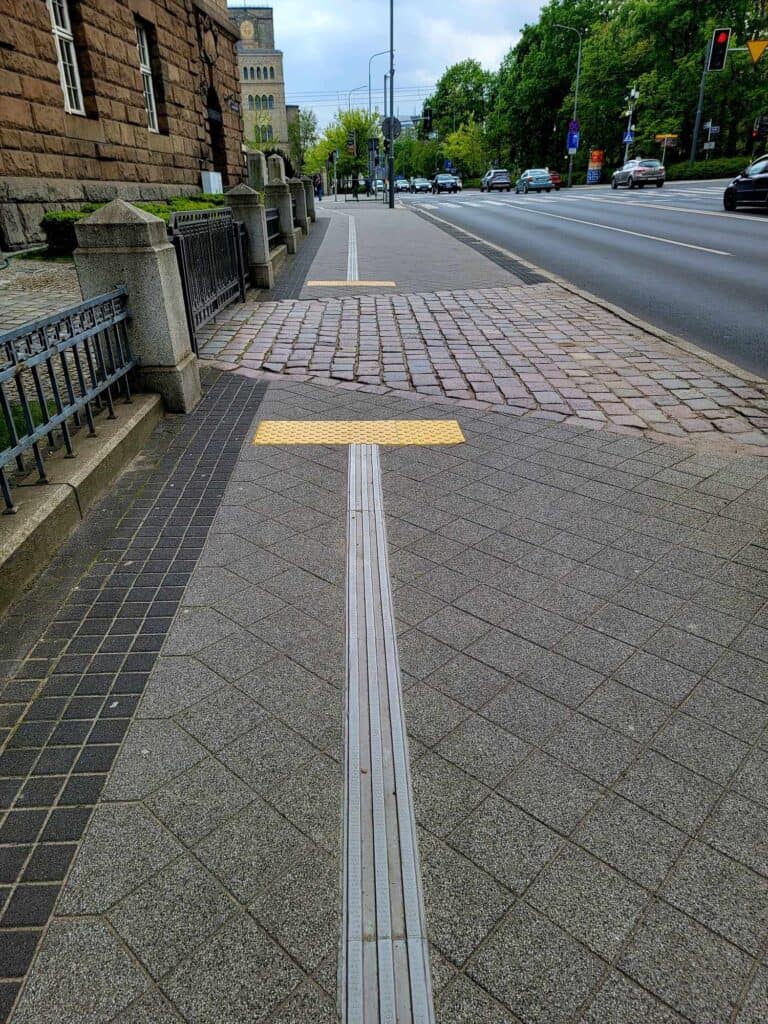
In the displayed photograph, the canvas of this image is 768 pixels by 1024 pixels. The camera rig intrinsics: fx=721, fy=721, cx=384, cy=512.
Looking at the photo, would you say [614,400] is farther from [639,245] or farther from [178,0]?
[178,0]

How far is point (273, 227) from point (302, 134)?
349 ft

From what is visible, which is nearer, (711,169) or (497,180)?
(711,169)

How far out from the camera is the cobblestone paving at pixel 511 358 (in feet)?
21.1

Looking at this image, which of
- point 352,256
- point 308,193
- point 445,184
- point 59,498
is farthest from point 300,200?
point 445,184

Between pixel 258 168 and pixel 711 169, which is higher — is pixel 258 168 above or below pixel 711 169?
above

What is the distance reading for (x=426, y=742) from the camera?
2.70 m

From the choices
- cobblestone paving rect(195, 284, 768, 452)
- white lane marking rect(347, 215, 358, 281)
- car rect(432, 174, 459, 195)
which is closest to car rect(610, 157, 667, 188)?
car rect(432, 174, 459, 195)

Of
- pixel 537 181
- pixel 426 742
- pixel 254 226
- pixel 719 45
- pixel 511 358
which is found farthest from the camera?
pixel 537 181

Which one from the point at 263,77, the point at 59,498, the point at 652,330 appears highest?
the point at 263,77

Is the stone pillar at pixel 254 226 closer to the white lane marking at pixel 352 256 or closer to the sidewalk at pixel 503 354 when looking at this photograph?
the sidewalk at pixel 503 354

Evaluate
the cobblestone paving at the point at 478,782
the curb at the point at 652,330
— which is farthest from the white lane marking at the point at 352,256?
the cobblestone paving at the point at 478,782

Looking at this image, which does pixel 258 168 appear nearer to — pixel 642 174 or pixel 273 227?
pixel 273 227

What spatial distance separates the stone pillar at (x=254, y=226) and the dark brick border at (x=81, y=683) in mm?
7978

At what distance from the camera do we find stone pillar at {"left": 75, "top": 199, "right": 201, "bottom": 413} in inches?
222
